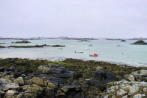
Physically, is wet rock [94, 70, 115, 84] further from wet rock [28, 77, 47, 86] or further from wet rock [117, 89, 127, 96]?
wet rock [28, 77, 47, 86]

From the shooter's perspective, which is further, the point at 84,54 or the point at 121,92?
the point at 84,54

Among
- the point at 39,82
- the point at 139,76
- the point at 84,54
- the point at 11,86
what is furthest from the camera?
the point at 84,54

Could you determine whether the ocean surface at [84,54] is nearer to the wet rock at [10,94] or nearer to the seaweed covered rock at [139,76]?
the seaweed covered rock at [139,76]

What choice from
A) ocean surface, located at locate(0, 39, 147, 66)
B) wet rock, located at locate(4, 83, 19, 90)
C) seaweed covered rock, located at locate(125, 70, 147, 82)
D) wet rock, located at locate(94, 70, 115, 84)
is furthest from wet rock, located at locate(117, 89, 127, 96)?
ocean surface, located at locate(0, 39, 147, 66)

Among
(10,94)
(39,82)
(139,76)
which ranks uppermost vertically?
(39,82)

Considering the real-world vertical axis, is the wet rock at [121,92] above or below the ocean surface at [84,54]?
above

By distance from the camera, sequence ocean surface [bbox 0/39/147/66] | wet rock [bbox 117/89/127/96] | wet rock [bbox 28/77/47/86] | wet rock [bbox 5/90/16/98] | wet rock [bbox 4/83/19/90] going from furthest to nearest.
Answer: ocean surface [bbox 0/39/147/66] < wet rock [bbox 28/77/47/86] < wet rock [bbox 4/83/19/90] < wet rock [bbox 5/90/16/98] < wet rock [bbox 117/89/127/96]

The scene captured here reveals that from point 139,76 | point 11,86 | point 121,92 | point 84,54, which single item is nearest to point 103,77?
point 139,76

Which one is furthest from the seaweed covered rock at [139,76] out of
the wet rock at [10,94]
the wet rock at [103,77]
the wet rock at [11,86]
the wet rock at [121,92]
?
the wet rock at [10,94]

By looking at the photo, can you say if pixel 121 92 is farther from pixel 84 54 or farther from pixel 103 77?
pixel 84 54

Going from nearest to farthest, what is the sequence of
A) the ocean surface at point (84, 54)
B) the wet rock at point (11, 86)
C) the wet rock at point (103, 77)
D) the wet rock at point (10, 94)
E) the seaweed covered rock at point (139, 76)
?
1. the wet rock at point (10, 94)
2. the wet rock at point (11, 86)
3. the wet rock at point (103, 77)
4. the seaweed covered rock at point (139, 76)
5. the ocean surface at point (84, 54)

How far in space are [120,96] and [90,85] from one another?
248cm

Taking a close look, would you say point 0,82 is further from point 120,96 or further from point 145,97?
point 145,97

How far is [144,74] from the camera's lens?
10.5 m
